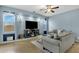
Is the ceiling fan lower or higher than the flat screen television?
higher

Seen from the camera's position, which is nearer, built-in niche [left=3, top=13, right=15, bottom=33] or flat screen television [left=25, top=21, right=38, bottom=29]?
built-in niche [left=3, top=13, right=15, bottom=33]

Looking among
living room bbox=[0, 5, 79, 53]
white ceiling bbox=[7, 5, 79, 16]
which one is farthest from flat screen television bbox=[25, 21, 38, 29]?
white ceiling bbox=[7, 5, 79, 16]

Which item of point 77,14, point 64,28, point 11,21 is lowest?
point 64,28

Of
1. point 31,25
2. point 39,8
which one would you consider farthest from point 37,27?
point 39,8

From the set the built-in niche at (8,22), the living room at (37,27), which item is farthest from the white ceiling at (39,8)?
the built-in niche at (8,22)

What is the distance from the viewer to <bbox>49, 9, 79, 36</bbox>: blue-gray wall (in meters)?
1.75

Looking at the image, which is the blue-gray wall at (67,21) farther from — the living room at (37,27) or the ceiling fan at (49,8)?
the ceiling fan at (49,8)

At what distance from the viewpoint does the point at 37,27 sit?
189cm

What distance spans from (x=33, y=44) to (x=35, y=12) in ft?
2.28

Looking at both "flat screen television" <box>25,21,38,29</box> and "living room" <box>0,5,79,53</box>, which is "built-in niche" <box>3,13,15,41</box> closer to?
"living room" <box>0,5,79,53</box>

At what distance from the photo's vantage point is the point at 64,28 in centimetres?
183

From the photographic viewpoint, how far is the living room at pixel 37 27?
1.71 metres
